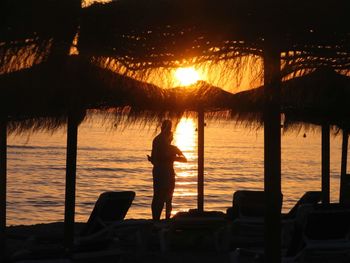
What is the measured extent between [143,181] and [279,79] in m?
26.4

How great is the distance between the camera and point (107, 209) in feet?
31.9

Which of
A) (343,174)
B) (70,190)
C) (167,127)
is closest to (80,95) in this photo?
(70,190)

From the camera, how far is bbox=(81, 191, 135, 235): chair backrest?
31.6ft

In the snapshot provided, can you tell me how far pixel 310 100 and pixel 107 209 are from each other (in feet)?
9.06

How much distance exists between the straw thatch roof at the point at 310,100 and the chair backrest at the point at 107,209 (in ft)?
6.28

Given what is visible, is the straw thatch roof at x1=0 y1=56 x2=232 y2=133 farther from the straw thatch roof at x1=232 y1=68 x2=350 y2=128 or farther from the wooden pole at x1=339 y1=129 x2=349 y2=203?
the wooden pole at x1=339 y1=129 x2=349 y2=203

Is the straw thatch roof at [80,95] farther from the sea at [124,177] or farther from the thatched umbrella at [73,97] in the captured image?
the sea at [124,177]

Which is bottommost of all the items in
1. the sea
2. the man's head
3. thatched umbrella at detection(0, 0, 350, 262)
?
the sea

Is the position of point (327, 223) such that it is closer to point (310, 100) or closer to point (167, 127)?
point (310, 100)

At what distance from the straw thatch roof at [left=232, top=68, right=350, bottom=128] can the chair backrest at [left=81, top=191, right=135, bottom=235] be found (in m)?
1.92

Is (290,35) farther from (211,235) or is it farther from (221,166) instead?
(221,166)

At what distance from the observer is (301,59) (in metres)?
6.56

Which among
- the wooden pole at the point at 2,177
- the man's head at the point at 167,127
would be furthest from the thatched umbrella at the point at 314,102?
the wooden pole at the point at 2,177

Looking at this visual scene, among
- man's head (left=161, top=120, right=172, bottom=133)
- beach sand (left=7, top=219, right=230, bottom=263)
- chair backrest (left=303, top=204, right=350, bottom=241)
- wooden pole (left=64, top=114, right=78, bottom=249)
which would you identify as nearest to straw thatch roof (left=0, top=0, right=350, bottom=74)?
beach sand (left=7, top=219, right=230, bottom=263)
